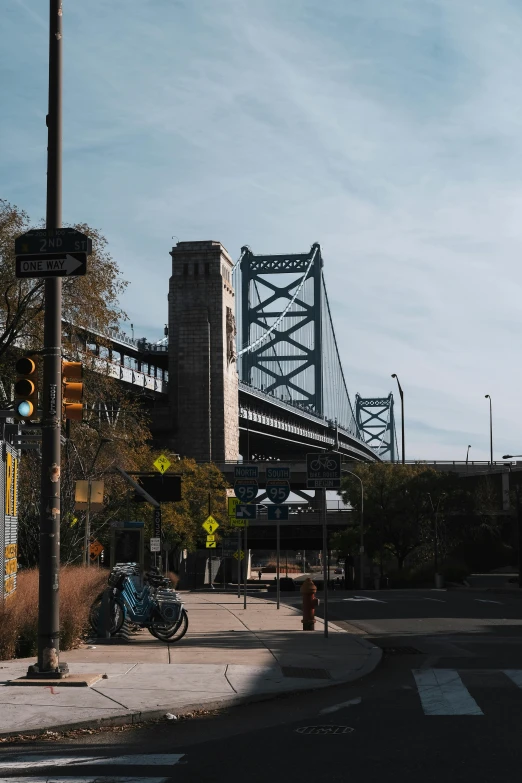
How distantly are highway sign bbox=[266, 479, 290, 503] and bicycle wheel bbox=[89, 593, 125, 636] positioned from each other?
8.56 meters

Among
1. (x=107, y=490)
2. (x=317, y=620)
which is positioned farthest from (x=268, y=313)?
(x=317, y=620)

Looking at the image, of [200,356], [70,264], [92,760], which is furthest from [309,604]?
[200,356]

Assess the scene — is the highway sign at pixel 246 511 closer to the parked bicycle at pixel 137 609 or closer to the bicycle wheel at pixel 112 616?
the parked bicycle at pixel 137 609

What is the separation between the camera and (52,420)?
40.5ft

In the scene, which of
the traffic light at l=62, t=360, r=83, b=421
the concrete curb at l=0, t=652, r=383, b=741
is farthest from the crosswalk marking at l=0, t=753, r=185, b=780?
the traffic light at l=62, t=360, r=83, b=421

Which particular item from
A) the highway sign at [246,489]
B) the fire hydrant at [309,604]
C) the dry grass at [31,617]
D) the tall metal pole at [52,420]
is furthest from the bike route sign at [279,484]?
the tall metal pole at [52,420]

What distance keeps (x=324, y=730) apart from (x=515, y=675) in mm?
4551

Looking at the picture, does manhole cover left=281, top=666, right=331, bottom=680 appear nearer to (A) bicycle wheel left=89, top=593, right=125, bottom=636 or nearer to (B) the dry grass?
(B) the dry grass

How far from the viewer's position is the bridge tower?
82062mm

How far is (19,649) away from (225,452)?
67943 millimetres

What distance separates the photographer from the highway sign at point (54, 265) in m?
12.2

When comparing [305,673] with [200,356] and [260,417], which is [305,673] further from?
[260,417]

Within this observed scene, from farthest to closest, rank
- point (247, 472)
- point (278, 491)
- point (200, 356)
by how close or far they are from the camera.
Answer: point (200, 356)
point (247, 472)
point (278, 491)

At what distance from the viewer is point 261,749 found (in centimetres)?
838
